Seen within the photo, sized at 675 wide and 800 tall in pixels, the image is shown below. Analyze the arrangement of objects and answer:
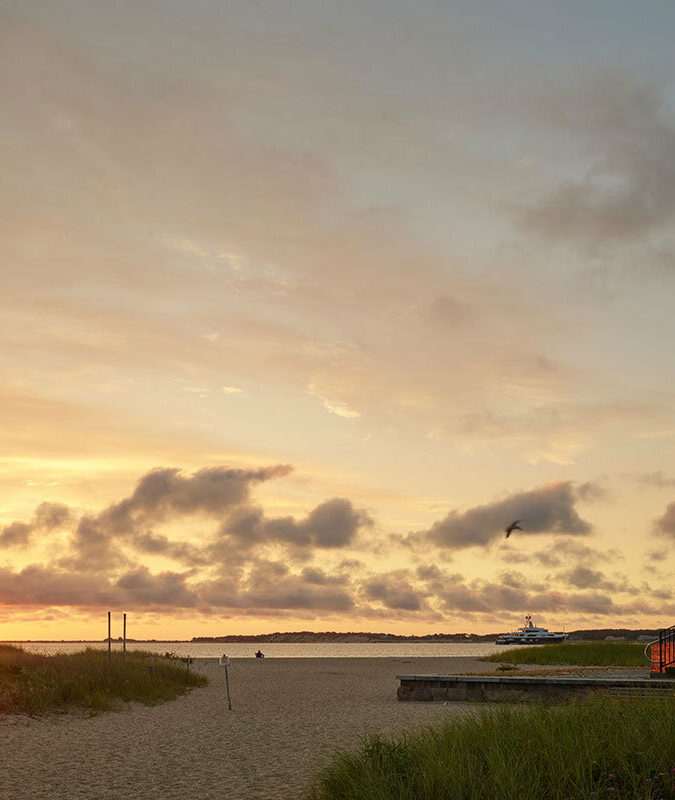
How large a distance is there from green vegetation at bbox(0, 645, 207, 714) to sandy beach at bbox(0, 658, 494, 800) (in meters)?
0.88

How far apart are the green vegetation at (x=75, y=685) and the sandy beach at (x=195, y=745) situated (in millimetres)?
883

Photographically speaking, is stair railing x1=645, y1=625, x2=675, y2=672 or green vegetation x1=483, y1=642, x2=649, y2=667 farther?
green vegetation x1=483, y1=642, x2=649, y2=667

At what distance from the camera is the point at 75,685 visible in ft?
81.5

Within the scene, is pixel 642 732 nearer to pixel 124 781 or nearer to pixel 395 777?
Result: pixel 395 777

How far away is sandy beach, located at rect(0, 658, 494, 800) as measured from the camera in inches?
505

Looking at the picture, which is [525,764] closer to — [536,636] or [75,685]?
[75,685]

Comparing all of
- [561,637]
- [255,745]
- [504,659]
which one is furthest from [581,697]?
[561,637]

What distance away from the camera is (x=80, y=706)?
931 inches

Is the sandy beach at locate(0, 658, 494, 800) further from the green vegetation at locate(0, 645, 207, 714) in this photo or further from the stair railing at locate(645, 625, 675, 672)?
the stair railing at locate(645, 625, 675, 672)

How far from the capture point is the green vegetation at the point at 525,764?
31.2ft

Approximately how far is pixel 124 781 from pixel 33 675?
13.8 metres

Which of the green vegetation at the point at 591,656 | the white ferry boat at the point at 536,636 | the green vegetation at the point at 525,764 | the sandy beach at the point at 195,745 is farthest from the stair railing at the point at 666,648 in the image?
the white ferry boat at the point at 536,636

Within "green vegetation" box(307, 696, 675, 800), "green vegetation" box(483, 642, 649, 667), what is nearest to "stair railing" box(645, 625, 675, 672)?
"green vegetation" box(483, 642, 649, 667)

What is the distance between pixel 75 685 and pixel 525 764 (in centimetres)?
1853
